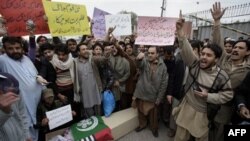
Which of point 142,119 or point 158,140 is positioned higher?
point 142,119

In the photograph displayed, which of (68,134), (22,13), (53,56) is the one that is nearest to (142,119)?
(68,134)

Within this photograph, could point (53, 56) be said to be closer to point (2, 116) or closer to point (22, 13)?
point (22, 13)

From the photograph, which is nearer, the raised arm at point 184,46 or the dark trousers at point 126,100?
the raised arm at point 184,46

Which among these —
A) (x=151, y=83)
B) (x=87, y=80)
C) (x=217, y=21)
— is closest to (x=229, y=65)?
(x=217, y=21)

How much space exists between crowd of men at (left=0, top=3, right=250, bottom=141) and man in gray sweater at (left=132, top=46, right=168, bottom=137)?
0.06 feet

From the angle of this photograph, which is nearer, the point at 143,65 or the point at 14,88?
the point at 14,88

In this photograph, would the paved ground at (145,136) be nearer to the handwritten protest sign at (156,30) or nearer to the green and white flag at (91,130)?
the green and white flag at (91,130)

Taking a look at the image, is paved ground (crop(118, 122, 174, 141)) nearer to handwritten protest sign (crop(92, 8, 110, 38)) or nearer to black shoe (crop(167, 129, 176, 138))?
black shoe (crop(167, 129, 176, 138))

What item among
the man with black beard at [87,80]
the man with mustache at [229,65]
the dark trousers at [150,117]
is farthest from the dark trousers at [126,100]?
the man with mustache at [229,65]

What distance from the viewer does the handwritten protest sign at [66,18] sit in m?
3.54

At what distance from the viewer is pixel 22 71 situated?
8.50 ft

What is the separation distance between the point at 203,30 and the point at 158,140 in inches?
513

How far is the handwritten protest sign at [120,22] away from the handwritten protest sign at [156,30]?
0.70 m

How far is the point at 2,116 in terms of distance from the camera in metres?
1.44
